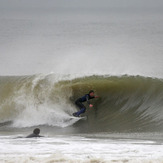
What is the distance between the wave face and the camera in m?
12.4

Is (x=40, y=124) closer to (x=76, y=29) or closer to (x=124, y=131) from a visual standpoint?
(x=124, y=131)

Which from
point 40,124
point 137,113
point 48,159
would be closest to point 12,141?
point 48,159

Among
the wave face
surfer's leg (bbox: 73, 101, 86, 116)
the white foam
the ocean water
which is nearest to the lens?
the white foam

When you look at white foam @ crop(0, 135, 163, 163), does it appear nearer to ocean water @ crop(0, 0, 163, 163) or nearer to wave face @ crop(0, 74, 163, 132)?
ocean water @ crop(0, 0, 163, 163)

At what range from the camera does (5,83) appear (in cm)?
1590

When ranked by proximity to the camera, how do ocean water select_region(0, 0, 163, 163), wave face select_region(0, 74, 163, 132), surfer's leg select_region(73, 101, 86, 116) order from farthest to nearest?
surfer's leg select_region(73, 101, 86, 116) → wave face select_region(0, 74, 163, 132) → ocean water select_region(0, 0, 163, 163)

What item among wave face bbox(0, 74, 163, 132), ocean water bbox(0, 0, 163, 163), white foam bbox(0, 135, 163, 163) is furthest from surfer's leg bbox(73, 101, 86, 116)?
white foam bbox(0, 135, 163, 163)

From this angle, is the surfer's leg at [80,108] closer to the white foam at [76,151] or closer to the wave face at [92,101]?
the wave face at [92,101]

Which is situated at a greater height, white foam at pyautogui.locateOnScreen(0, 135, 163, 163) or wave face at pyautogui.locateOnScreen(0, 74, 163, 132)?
wave face at pyautogui.locateOnScreen(0, 74, 163, 132)

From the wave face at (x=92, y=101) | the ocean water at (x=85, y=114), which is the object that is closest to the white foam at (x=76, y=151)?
the ocean water at (x=85, y=114)

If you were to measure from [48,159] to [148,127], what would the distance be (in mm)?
6012

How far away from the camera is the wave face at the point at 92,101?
40.6 ft

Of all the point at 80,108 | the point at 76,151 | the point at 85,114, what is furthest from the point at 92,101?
the point at 76,151

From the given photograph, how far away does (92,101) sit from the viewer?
1387 centimetres
